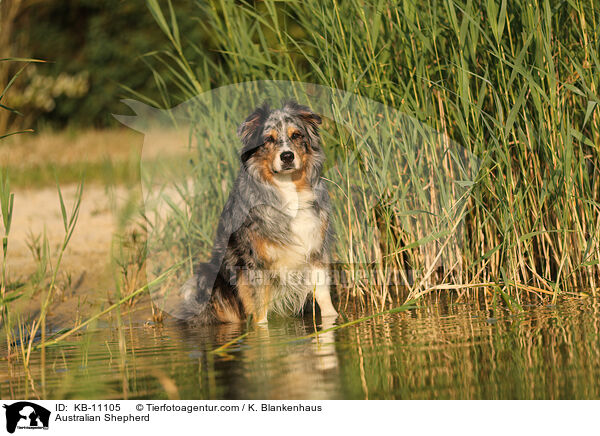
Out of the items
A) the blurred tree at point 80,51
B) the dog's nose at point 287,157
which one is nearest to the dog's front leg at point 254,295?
the dog's nose at point 287,157

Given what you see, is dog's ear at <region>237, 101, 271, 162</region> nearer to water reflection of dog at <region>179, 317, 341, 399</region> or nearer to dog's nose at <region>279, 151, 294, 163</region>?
dog's nose at <region>279, 151, 294, 163</region>

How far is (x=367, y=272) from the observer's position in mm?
4266

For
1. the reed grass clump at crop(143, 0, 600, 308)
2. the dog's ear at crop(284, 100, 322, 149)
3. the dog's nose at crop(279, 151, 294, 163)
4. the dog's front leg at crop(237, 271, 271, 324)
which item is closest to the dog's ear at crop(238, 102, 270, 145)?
the dog's ear at crop(284, 100, 322, 149)

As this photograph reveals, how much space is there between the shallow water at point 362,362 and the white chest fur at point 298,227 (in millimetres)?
510

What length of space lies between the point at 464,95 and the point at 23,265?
13.8ft

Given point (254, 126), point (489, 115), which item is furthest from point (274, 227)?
point (489, 115)

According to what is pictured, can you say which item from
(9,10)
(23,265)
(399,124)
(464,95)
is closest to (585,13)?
(464,95)

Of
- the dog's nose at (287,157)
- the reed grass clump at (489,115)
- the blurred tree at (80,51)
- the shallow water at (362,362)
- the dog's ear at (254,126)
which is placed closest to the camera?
the shallow water at (362,362)

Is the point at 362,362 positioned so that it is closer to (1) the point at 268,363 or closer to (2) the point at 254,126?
(1) the point at 268,363

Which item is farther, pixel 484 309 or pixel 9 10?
pixel 9 10

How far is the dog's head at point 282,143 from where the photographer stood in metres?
3.90
